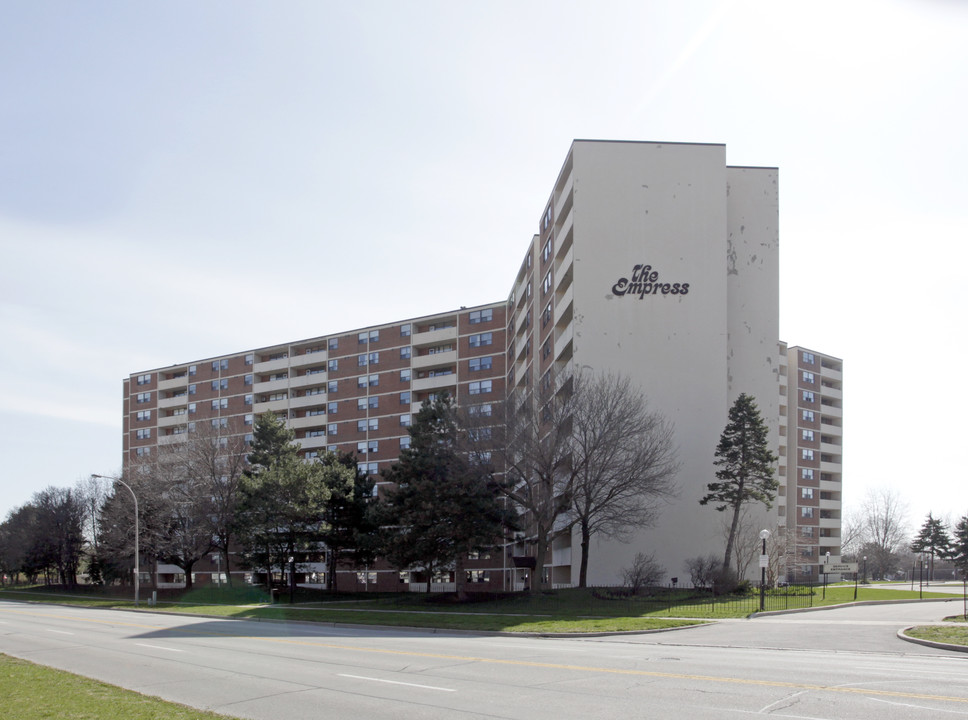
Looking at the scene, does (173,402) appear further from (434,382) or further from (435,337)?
(434,382)

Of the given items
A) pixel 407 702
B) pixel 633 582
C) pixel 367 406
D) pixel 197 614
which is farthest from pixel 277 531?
pixel 407 702

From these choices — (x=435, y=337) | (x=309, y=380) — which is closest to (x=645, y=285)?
(x=435, y=337)

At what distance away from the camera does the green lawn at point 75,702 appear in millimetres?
11922

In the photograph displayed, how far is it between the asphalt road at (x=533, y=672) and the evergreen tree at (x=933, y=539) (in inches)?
3426

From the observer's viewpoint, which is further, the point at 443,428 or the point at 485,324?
the point at 485,324

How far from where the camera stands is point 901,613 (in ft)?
133

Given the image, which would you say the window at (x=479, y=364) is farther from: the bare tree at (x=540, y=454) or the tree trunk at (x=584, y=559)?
the tree trunk at (x=584, y=559)

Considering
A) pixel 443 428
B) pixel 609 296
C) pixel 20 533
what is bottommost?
pixel 20 533

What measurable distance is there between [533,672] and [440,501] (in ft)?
99.9

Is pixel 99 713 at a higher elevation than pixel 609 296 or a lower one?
lower

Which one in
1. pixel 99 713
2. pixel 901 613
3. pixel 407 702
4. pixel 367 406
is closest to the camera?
pixel 99 713

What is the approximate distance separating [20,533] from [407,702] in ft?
314

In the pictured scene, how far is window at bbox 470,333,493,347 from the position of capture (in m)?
86.2

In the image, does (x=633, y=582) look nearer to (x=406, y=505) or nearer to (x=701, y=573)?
(x=701, y=573)
